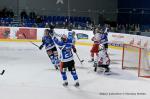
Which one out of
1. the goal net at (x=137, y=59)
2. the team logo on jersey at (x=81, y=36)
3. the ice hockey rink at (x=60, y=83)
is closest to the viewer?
the ice hockey rink at (x=60, y=83)

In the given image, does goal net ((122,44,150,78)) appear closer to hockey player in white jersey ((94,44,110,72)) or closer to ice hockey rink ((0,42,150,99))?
ice hockey rink ((0,42,150,99))

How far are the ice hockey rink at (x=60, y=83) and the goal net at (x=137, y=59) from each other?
25 cm

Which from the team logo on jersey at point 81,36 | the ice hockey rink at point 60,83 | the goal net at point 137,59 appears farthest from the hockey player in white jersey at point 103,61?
the team logo on jersey at point 81,36

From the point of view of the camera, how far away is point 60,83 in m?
9.53

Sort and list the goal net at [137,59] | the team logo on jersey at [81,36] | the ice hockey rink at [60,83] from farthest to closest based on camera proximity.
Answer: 1. the team logo on jersey at [81,36]
2. the goal net at [137,59]
3. the ice hockey rink at [60,83]

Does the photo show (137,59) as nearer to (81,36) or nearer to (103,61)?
(103,61)

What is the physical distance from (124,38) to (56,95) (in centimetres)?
1086

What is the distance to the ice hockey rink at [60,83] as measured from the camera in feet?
27.0

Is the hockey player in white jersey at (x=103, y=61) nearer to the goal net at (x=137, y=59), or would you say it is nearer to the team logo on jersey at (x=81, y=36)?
the goal net at (x=137, y=59)

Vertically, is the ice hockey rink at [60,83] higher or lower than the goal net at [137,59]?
lower
